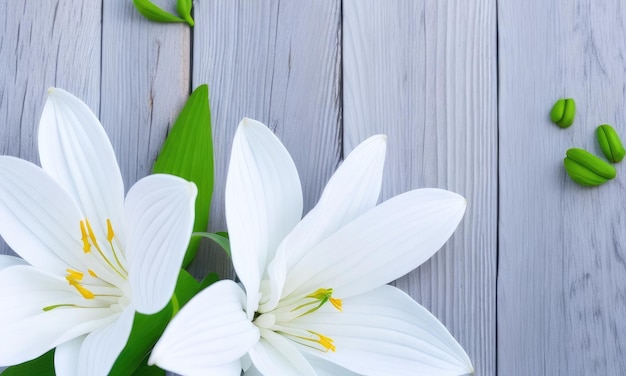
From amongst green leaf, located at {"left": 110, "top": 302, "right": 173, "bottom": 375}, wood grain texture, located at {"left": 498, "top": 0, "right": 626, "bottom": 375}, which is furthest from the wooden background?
green leaf, located at {"left": 110, "top": 302, "right": 173, "bottom": 375}

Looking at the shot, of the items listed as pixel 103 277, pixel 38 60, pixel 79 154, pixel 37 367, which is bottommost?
pixel 37 367

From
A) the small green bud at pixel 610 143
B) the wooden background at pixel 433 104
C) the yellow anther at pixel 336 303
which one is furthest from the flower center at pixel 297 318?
the small green bud at pixel 610 143

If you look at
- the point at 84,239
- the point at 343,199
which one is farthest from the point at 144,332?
the point at 343,199

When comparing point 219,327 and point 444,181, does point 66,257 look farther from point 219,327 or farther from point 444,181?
point 444,181

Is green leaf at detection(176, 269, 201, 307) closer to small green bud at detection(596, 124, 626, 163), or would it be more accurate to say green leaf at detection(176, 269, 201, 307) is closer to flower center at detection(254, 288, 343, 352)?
flower center at detection(254, 288, 343, 352)

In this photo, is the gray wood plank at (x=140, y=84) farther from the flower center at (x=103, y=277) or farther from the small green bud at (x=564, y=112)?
the small green bud at (x=564, y=112)

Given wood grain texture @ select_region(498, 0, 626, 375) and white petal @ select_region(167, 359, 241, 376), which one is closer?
white petal @ select_region(167, 359, 241, 376)

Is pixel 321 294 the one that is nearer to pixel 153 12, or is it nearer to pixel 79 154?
pixel 79 154

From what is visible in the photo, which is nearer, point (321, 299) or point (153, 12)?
point (321, 299)
